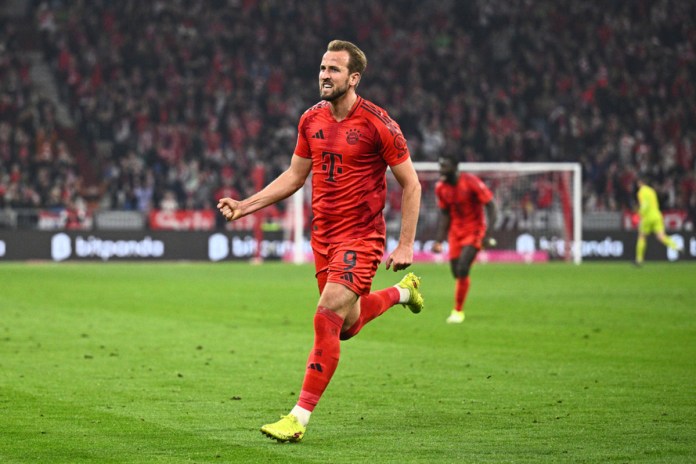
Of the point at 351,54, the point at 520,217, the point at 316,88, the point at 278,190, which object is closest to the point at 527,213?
the point at 520,217

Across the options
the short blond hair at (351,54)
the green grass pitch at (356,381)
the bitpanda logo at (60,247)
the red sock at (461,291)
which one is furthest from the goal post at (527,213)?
the short blond hair at (351,54)

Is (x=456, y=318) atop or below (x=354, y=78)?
below

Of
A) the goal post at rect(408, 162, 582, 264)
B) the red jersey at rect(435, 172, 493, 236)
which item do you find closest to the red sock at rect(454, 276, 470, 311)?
the red jersey at rect(435, 172, 493, 236)

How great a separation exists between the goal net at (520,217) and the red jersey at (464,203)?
60.0ft

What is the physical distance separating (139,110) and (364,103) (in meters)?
31.7

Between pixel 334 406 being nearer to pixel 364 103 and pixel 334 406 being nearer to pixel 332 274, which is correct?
pixel 332 274

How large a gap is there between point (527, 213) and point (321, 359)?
28571mm

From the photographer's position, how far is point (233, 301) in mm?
18797

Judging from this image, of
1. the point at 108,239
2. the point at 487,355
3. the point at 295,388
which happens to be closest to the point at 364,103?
the point at 295,388

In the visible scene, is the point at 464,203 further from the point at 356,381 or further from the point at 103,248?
the point at 103,248

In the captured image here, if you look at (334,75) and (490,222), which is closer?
(334,75)

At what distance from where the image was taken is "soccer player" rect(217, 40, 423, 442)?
7.09 m

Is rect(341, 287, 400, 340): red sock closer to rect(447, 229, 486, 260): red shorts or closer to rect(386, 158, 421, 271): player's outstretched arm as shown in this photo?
rect(386, 158, 421, 271): player's outstretched arm

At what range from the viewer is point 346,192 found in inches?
285
